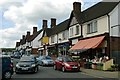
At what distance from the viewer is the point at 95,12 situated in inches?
1374

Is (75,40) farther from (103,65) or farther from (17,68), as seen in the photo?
(17,68)

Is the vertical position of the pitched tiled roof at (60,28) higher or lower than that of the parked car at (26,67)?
higher

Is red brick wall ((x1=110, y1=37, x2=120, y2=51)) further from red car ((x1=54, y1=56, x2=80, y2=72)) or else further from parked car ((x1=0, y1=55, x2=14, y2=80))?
parked car ((x1=0, y1=55, x2=14, y2=80))

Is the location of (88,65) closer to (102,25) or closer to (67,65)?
(67,65)

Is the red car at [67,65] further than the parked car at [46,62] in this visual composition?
No

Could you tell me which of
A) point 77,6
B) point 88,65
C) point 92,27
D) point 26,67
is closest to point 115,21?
point 92,27

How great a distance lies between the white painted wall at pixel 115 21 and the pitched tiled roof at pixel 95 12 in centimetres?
47

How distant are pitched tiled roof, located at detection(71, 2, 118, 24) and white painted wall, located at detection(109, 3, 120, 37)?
1.54 feet

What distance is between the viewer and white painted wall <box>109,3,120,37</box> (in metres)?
28.9

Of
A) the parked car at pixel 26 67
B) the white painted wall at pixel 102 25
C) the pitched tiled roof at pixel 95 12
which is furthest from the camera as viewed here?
the pitched tiled roof at pixel 95 12

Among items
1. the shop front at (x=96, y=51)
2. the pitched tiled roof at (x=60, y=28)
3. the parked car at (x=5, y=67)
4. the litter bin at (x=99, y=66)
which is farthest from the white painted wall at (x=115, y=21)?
the pitched tiled roof at (x=60, y=28)

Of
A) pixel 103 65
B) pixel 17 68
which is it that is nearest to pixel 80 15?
pixel 103 65

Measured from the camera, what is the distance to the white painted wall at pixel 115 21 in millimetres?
28870

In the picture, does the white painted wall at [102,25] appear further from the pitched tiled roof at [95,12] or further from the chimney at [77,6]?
the chimney at [77,6]
